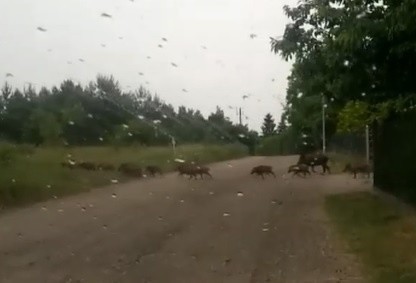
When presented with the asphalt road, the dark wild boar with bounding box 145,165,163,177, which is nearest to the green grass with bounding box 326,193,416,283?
the asphalt road

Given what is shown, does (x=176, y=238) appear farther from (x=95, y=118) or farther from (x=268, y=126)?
(x=268, y=126)

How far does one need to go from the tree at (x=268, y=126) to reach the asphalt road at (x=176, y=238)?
2867 millimetres

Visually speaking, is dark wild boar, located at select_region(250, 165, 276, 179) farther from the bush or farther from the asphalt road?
the bush

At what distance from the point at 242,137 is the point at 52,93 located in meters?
6.28

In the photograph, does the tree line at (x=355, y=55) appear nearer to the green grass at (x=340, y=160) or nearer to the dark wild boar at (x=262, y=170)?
the dark wild boar at (x=262, y=170)

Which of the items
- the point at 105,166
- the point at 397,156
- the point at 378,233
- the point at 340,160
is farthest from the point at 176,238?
the point at 340,160

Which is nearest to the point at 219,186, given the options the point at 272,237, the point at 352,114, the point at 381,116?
the point at 352,114

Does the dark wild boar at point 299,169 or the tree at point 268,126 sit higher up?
the tree at point 268,126

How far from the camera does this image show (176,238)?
1223 cm

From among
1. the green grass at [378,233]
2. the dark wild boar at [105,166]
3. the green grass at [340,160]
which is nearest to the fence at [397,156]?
the green grass at [378,233]

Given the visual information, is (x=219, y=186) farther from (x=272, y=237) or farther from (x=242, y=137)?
(x=272, y=237)

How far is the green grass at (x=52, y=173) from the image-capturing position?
19.2 meters

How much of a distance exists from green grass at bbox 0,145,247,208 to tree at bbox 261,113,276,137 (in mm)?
3787

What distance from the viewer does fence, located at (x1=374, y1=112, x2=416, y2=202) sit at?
16.4m
